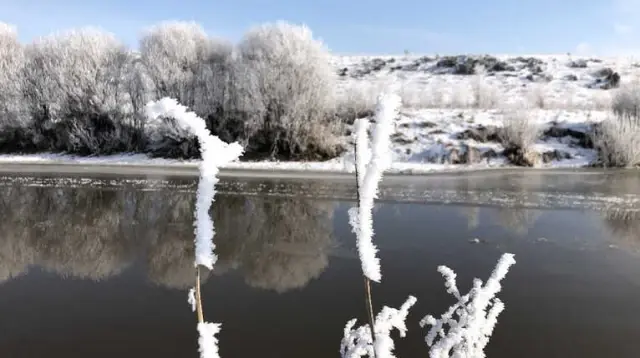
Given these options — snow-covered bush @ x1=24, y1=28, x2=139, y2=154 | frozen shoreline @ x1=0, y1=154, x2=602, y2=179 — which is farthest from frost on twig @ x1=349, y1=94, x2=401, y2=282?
snow-covered bush @ x1=24, y1=28, x2=139, y2=154

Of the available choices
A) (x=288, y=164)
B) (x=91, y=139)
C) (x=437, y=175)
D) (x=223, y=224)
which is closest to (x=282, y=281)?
(x=223, y=224)

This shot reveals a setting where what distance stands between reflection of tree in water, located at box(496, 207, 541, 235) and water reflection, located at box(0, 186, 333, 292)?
390 cm

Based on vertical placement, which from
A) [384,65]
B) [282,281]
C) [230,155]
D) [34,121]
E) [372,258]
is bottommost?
[282,281]

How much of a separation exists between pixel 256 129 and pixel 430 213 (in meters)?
13.7

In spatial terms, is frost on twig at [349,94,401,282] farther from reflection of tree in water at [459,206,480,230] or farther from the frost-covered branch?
reflection of tree in water at [459,206,480,230]

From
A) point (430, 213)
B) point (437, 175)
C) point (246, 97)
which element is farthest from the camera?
point (246, 97)

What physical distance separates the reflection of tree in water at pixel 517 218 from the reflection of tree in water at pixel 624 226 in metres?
1.53

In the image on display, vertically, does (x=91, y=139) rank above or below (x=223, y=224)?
above

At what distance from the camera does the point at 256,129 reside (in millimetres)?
24969

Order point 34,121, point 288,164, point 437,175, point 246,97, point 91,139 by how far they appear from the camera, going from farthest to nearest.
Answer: point 34,121, point 91,139, point 246,97, point 288,164, point 437,175

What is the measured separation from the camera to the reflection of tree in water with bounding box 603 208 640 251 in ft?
33.5

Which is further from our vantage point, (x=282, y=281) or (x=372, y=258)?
(x=282, y=281)

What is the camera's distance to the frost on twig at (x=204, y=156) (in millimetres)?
997

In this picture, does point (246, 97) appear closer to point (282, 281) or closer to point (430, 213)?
point (430, 213)
